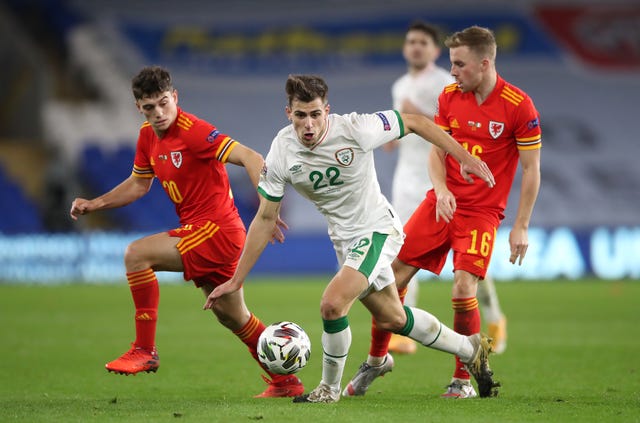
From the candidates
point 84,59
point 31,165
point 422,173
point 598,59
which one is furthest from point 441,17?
point 422,173

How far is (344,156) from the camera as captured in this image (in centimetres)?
650

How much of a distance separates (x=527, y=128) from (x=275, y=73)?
19105 mm

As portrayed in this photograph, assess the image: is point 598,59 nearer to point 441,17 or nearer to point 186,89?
point 441,17

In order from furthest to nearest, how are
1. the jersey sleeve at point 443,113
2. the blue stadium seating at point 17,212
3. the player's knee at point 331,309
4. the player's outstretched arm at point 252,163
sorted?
1. the blue stadium seating at point 17,212
2. the jersey sleeve at point 443,113
3. the player's outstretched arm at point 252,163
4. the player's knee at point 331,309

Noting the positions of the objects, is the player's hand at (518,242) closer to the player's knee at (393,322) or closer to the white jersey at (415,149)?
the player's knee at (393,322)

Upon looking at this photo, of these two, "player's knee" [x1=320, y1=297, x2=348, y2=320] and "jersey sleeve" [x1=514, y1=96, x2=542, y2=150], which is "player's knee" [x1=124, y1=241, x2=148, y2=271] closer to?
"player's knee" [x1=320, y1=297, x2=348, y2=320]

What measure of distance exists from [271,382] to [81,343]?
4055 mm

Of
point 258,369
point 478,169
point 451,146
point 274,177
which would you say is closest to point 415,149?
point 258,369

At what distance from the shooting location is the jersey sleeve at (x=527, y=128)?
6.98m

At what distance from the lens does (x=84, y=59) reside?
25.2 metres

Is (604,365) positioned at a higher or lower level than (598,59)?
lower

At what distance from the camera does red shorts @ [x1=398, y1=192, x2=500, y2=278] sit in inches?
278

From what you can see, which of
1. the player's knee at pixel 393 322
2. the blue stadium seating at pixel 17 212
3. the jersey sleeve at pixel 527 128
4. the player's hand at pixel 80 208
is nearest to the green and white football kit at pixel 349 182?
the player's knee at pixel 393 322

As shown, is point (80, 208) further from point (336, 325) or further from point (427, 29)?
point (427, 29)
